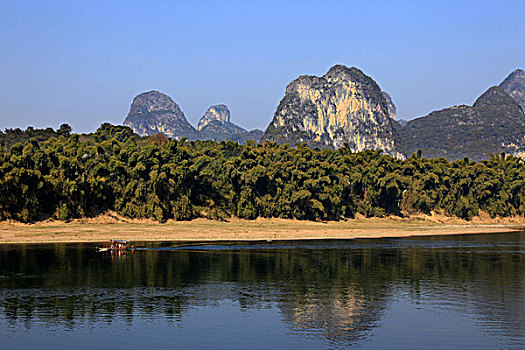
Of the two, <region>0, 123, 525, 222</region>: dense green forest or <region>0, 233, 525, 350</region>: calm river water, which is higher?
<region>0, 123, 525, 222</region>: dense green forest

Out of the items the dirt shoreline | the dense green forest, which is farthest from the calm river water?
the dense green forest

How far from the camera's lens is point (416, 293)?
151ft

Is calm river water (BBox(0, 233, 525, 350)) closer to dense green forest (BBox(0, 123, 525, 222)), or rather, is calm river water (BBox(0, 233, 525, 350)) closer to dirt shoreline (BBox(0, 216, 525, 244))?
dirt shoreline (BBox(0, 216, 525, 244))

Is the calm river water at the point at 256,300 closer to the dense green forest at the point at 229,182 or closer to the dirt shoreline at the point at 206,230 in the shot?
the dirt shoreline at the point at 206,230

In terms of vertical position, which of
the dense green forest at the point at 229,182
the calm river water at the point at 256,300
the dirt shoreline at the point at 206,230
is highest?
the dense green forest at the point at 229,182

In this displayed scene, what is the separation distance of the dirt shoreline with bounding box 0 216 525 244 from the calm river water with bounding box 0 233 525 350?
1243 centimetres

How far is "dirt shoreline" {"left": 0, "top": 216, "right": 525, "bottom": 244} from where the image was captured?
83.8 m

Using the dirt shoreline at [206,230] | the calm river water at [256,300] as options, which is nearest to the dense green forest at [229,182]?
the dirt shoreline at [206,230]

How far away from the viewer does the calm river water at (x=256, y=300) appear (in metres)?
32.1

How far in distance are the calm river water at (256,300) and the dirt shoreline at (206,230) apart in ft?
40.8

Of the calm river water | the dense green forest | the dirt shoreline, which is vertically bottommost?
the calm river water

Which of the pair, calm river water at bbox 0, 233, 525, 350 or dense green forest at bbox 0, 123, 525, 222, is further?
dense green forest at bbox 0, 123, 525, 222

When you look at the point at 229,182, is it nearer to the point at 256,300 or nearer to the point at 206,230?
the point at 206,230

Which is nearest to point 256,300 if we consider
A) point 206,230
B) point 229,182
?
point 206,230
